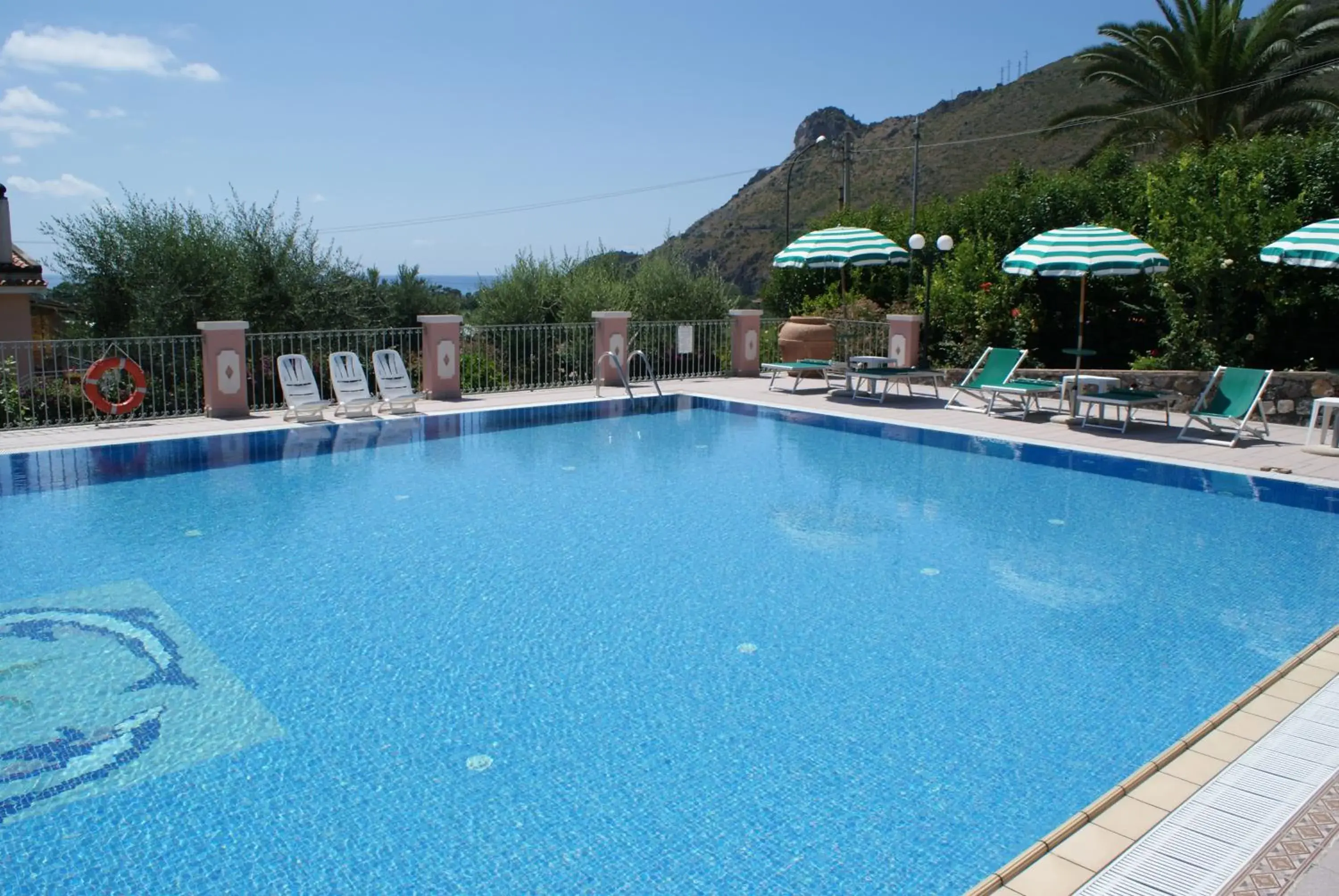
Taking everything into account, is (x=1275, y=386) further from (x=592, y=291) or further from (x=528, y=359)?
(x=592, y=291)

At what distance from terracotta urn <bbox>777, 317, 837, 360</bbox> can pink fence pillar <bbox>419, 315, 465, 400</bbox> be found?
239 inches

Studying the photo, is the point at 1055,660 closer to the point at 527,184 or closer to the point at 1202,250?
the point at 1202,250

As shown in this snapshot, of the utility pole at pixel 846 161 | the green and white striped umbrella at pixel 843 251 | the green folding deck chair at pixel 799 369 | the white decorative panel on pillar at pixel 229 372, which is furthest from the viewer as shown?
the utility pole at pixel 846 161

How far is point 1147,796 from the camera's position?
3.98 m

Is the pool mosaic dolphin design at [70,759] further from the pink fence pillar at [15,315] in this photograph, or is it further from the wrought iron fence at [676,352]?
the pink fence pillar at [15,315]

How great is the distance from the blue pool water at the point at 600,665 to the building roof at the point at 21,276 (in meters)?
14.0

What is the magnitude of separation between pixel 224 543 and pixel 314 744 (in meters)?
3.68

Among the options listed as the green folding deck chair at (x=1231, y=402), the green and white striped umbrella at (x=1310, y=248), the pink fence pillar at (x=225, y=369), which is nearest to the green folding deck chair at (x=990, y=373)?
the green folding deck chair at (x=1231, y=402)

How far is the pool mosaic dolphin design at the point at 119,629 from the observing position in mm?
5250

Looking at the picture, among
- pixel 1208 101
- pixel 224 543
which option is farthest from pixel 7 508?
pixel 1208 101

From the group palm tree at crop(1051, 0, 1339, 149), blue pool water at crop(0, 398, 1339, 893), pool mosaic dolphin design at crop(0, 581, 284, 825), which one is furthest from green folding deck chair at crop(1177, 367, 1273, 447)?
pool mosaic dolphin design at crop(0, 581, 284, 825)

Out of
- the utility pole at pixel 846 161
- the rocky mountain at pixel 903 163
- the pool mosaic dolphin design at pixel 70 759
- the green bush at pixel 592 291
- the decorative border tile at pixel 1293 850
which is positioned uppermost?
the rocky mountain at pixel 903 163

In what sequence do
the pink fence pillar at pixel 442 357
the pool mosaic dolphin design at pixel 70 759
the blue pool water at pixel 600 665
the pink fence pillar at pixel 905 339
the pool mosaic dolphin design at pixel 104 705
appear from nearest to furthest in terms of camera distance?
the blue pool water at pixel 600 665 < the pool mosaic dolphin design at pixel 70 759 < the pool mosaic dolphin design at pixel 104 705 < the pink fence pillar at pixel 442 357 < the pink fence pillar at pixel 905 339

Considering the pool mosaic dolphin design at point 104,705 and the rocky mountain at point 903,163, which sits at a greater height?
the rocky mountain at point 903,163
